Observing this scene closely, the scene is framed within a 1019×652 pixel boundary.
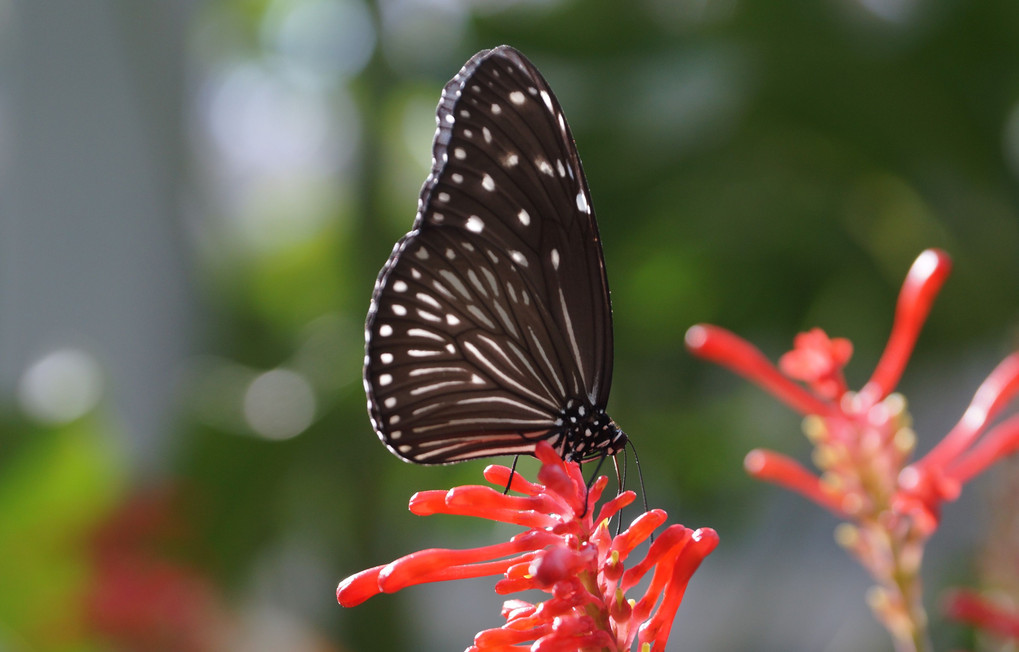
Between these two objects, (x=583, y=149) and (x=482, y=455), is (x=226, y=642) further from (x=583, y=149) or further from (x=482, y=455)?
(x=482, y=455)

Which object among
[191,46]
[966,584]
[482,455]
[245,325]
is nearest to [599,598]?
[482,455]

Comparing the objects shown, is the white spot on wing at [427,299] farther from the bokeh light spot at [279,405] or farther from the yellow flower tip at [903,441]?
the bokeh light spot at [279,405]

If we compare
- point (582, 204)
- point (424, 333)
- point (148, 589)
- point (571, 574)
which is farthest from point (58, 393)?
point (571, 574)

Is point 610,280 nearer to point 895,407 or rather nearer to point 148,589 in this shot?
point 148,589

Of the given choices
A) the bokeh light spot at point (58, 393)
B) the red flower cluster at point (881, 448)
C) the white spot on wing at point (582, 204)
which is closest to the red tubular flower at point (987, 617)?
the red flower cluster at point (881, 448)

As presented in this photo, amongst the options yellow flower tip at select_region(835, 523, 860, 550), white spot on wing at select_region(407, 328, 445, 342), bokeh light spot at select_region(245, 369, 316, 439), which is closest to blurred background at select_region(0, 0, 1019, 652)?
bokeh light spot at select_region(245, 369, 316, 439)

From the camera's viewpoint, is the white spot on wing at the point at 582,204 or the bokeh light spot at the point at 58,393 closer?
the white spot on wing at the point at 582,204
